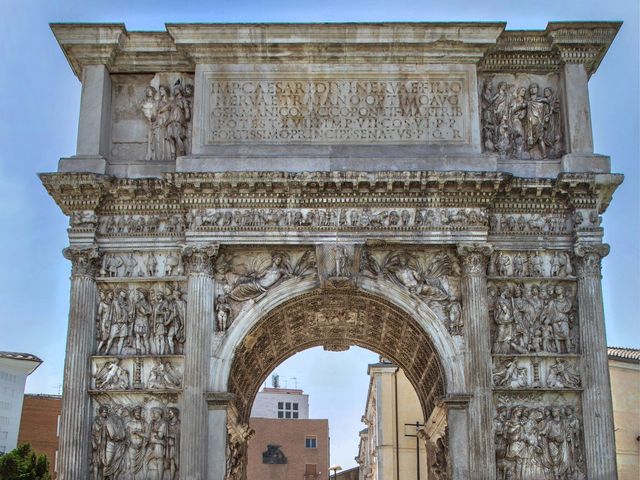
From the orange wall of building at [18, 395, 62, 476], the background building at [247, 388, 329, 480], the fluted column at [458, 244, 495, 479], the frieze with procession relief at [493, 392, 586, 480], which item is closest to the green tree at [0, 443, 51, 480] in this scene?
the fluted column at [458, 244, 495, 479]

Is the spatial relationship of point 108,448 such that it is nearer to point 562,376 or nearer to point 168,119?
point 168,119

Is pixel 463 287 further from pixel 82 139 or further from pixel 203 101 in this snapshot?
pixel 82 139

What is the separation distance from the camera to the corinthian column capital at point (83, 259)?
18984mm

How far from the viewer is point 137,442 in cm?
1839

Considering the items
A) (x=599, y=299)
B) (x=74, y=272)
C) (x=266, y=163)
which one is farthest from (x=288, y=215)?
(x=599, y=299)

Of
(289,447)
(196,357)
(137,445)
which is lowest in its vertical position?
(137,445)

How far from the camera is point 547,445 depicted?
1831 centimetres

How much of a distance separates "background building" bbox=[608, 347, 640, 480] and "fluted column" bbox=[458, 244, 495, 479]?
9648mm

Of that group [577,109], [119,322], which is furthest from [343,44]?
[119,322]

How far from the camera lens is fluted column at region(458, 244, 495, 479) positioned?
17953mm

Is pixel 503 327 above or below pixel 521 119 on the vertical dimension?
below

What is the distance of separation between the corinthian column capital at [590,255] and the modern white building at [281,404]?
41506mm

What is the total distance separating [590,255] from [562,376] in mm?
2125

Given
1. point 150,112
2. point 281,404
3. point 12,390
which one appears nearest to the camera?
point 150,112
